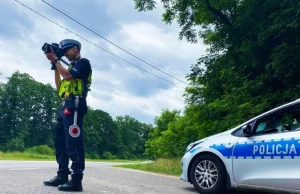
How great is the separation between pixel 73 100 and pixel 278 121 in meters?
3.07

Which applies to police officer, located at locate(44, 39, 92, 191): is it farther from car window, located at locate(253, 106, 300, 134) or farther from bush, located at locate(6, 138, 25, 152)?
bush, located at locate(6, 138, 25, 152)

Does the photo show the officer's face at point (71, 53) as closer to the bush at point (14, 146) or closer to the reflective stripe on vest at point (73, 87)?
the reflective stripe on vest at point (73, 87)

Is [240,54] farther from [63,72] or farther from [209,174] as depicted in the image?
[63,72]

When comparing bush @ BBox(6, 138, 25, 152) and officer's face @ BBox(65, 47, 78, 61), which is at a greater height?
bush @ BBox(6, 138, 25, 152)

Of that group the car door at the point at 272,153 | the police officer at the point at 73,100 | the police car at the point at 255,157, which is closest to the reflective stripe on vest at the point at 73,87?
the police officer at the point at 73,100

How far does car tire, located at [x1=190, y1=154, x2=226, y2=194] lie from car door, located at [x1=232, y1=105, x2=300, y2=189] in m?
0.25

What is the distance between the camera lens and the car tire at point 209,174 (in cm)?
586

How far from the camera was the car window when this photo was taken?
568 cm

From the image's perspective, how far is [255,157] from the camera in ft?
18.4

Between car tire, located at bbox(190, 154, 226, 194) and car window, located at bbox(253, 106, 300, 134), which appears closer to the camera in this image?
car window, located at bbox(253, 106, 300, 134)

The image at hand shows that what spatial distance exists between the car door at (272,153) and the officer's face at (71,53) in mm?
2761

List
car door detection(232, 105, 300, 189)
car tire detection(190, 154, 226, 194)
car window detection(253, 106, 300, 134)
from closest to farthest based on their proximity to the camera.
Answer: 1. car door detection(232, 105, 300, 189)
2. car window detection(253, 106, 300, 134)
3. car tire detection(190, 154, 226, 194)

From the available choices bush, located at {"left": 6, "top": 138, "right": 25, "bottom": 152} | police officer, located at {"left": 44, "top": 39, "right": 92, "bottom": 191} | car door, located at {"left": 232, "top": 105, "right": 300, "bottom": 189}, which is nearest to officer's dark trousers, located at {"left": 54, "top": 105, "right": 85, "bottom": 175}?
police officer, located at {"left": 44, "top": 39, "right": 92, "bottom": 191}

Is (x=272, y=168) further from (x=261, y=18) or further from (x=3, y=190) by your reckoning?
(x=261, y=18)
